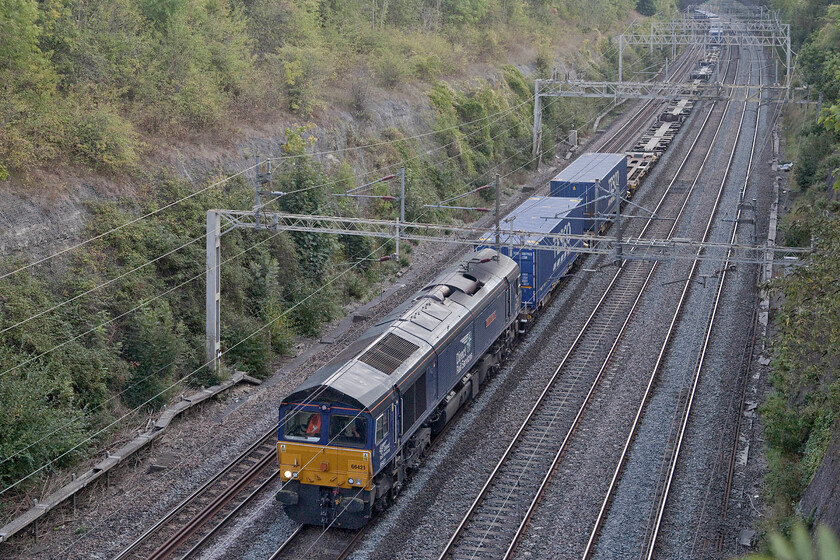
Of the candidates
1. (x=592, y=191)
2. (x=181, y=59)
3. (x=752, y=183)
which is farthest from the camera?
(x=752, y=183)

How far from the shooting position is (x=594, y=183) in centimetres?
→ 3256

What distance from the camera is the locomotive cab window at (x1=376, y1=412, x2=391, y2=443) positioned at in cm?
1582

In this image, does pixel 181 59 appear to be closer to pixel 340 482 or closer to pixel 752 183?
pixel 340 482

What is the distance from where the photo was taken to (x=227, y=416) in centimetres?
2158

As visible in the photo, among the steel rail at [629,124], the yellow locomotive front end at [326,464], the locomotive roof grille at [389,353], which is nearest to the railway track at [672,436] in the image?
the yellow locomotive front end at [326,464]

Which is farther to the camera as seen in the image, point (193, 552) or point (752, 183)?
point (752, 183)

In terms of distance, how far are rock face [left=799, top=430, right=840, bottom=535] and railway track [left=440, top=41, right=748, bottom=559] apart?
523 centimetres

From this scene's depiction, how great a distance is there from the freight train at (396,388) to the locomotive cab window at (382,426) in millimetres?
27

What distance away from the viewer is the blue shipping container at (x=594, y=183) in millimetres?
32656

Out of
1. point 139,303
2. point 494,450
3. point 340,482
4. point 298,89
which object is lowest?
point 494,450

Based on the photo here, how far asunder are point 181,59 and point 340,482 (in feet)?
64.2

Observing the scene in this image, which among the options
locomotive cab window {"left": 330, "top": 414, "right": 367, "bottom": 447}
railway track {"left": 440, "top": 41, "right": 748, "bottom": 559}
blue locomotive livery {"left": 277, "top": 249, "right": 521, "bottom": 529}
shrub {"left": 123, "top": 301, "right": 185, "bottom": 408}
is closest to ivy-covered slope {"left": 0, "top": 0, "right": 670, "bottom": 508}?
shrub {"left": 123, "top": 301, "right": 185, "bottom": 408}

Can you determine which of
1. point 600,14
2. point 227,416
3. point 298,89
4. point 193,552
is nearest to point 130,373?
point 227,416

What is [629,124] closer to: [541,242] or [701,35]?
[701,35]
